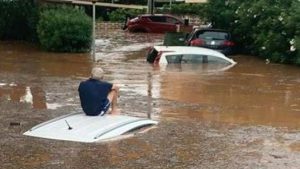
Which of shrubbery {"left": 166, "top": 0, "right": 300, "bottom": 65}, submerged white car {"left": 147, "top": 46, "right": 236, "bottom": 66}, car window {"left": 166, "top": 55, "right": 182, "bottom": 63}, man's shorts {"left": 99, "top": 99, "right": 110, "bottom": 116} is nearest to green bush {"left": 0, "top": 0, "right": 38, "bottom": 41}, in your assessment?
shrubbery {"left": 166, "top": 0, "right": 300, "bottom": 65}

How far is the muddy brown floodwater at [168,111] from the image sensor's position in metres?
10.4

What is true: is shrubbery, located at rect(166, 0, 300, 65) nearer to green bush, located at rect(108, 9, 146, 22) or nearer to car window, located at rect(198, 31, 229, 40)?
car window, located at rect(198, 31, 229, 40)

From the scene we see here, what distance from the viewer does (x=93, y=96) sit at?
12.4m

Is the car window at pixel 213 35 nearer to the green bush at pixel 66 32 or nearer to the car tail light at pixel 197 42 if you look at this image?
the car tail light at pixel 197 42

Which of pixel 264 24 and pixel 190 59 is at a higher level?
pixel 264 24

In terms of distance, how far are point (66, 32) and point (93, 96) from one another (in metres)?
19.5

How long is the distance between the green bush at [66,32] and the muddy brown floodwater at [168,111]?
7.58ft

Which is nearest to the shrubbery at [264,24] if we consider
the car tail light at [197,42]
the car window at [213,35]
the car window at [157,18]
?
the car window at [213,35]

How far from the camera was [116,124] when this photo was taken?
1198 cm

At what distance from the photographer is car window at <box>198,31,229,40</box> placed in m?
30.0

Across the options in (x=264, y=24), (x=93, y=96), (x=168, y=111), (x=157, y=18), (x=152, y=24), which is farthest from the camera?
(x=157, y=18)

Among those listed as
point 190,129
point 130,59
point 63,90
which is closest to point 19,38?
point 130,59

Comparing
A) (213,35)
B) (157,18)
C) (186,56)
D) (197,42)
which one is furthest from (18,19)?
(186,56)

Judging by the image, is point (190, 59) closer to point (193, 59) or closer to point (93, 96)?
point (193, 59)
